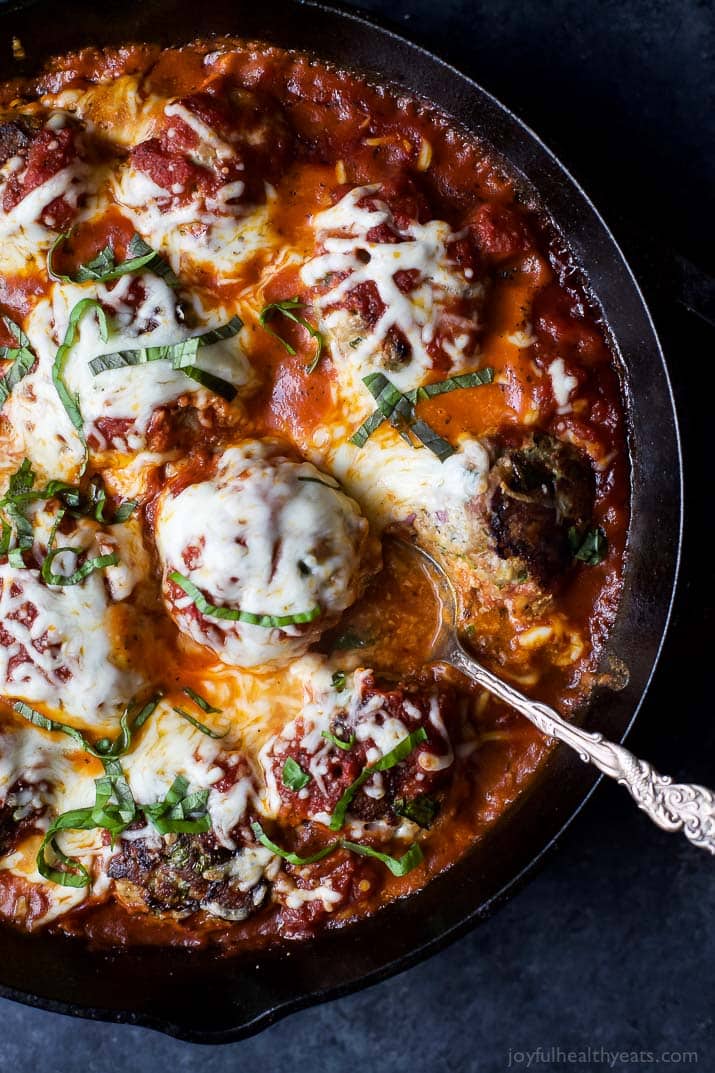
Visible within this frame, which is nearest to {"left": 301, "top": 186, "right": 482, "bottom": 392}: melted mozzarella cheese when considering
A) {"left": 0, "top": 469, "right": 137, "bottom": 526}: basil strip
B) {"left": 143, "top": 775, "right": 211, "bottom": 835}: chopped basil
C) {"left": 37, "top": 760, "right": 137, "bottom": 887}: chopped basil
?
{"left": 0, "top": 469, "right": 137, "bottom": 526}: basil strip

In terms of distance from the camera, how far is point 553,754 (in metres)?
3.38

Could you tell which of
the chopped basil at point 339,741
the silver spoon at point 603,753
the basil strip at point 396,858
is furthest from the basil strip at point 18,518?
the basil strip at point 396,858

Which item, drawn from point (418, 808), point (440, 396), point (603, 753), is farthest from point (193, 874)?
point (440, 396)

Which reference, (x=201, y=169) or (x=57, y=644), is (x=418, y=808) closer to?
(x=57, y=644)

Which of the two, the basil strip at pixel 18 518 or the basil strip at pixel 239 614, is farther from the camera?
the basil strip at pixel 18 518

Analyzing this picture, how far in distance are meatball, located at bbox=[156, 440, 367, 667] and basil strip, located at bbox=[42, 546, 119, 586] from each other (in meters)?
0.23

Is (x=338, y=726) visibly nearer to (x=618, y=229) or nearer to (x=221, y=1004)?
(x=221, y=1004)

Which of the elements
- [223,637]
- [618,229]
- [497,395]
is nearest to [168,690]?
[223,637]

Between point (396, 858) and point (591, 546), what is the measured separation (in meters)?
1.29

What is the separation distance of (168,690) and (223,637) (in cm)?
45

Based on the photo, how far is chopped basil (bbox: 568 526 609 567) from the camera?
10.6 ft

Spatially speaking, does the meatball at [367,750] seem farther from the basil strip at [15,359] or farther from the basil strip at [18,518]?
the basil strip at [15,359]

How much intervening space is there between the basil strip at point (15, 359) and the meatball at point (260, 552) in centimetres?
70

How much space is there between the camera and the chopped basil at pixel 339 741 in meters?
3.07
